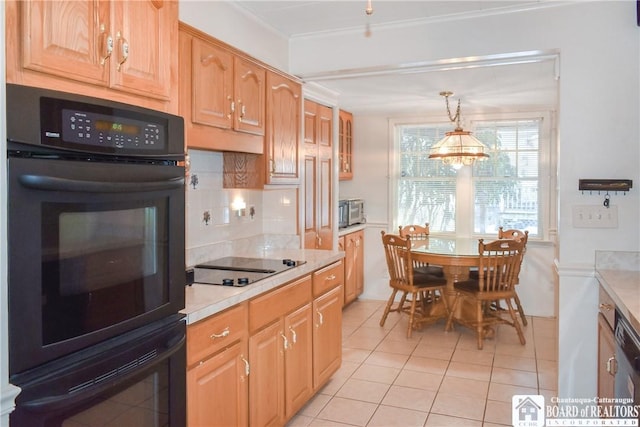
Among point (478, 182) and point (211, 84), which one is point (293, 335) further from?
point (478, 182)

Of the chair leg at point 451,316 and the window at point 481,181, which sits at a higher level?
the window at point 481,181

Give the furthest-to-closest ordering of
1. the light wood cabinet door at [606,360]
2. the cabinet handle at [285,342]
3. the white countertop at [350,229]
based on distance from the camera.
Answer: the white countertop at [350,229], the cabinet handle at [285,342], the light wood cabinet door at [606,360]

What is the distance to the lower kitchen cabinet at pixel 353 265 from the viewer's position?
16.8 feet

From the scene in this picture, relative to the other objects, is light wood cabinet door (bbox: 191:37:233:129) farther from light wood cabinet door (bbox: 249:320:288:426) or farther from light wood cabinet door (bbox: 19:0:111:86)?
light wood cabinet door (bbox: 249:320:288:426)

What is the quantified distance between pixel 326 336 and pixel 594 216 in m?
1.68

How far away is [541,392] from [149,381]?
2.62m

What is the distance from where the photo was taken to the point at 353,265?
211 inches

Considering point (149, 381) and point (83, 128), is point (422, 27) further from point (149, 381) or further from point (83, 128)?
point (149, 381)

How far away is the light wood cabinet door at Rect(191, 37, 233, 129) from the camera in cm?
228

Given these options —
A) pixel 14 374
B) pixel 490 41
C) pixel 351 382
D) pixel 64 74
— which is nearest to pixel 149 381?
pixel 14 374

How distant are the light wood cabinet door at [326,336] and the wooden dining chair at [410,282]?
126 cm

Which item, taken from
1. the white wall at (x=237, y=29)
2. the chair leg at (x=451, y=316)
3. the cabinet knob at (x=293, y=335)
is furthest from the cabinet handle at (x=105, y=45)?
the chair leg at (x=451, y=316)

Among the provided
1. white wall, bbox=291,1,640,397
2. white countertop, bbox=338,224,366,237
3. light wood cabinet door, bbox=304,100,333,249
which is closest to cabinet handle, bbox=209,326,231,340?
white wall, bbox=291,1,640,397

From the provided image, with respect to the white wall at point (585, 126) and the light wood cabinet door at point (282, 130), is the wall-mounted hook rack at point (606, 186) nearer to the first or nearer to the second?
the white wall at point (585, 126)
